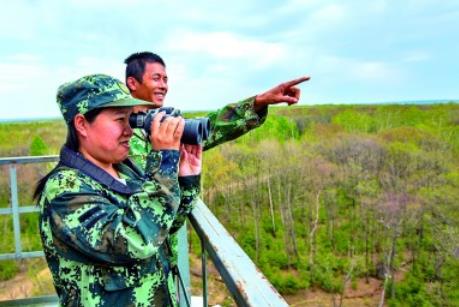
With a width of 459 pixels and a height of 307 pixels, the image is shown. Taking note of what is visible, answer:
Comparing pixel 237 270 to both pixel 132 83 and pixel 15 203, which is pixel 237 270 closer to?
pixel 132 83

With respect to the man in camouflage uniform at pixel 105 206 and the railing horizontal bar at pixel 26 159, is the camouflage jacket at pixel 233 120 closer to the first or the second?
the man in camouflage uniform at pixel 105 206

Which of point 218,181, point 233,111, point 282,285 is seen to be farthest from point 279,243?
point 233,111

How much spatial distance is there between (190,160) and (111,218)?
0.42 meters

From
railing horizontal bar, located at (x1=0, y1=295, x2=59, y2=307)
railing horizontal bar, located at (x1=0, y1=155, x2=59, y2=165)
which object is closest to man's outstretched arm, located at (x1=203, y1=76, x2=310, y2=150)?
railing horizontal bar, located at (x1=0, y1=155, x2=59, y2=165)

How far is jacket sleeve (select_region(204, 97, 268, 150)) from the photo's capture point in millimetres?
1615

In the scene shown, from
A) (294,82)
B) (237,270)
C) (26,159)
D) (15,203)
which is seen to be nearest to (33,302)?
(15,203)

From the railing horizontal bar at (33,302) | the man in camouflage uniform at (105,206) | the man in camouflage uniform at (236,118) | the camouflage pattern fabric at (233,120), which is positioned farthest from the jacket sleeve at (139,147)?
the railing horizontal bar at (33,302)

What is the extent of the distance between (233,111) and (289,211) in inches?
1124

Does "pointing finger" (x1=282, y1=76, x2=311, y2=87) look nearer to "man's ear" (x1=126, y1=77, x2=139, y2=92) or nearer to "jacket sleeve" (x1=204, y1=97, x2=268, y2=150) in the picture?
"jacket sleeve" (x1=204, y1=97, x2=268, y2=150)

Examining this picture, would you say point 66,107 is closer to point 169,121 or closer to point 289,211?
point 169,121

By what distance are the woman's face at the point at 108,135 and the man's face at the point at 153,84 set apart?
33.7 inches

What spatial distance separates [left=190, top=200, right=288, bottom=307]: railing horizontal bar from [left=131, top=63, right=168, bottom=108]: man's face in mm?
899

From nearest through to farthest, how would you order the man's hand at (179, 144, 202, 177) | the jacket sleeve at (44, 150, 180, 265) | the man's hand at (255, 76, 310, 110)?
the jacket sleeve at (44, 150, 180, 265), the man's hand at (179, 144, 202, 177), the man's hand at (255, 76, 310, 110)

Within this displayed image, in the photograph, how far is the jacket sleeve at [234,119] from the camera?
1.62m
